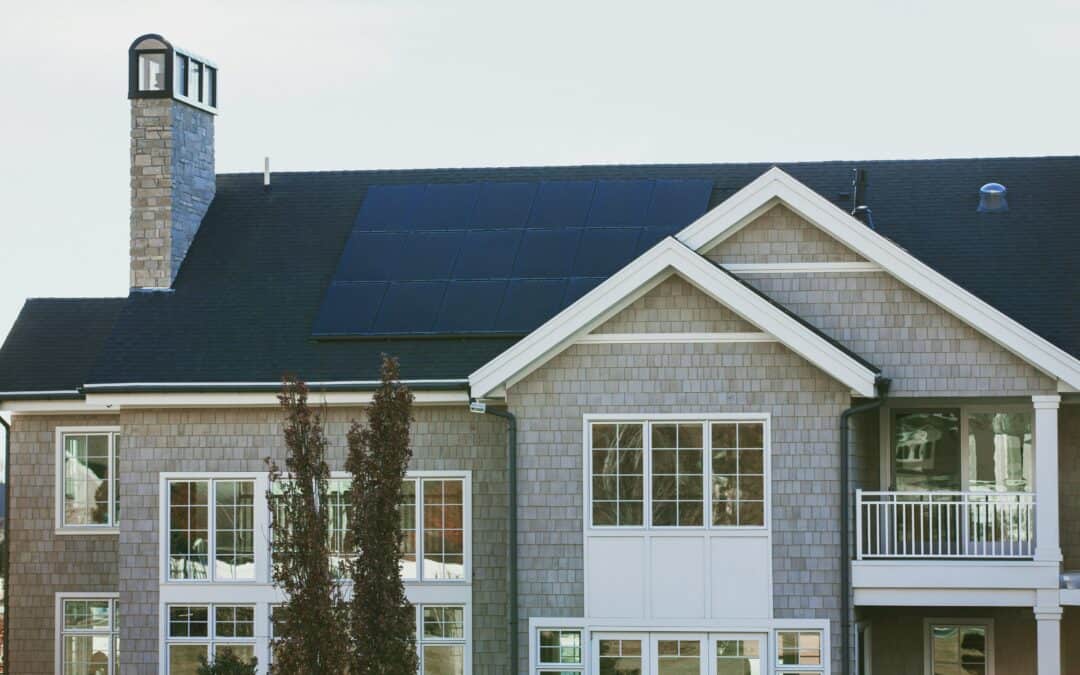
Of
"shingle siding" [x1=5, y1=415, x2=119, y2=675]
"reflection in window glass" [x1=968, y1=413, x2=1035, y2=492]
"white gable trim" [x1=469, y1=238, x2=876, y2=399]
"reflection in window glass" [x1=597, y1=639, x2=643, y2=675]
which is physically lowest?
"reflection in window glass" [x1=597, y1=639, x2=643, y2=675]

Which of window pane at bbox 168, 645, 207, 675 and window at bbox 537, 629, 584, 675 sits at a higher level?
window at bbox 537, 629, 584, 675

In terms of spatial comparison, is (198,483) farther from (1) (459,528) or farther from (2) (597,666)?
(2) (597,666)

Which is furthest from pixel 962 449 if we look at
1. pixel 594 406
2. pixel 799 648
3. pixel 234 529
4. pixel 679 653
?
pixel 234 529

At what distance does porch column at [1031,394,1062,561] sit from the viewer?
19781 millimetres

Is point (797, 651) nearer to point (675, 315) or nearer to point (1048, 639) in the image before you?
point (1048, 639)

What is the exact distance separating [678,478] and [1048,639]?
189 inches

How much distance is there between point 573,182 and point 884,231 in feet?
15.5

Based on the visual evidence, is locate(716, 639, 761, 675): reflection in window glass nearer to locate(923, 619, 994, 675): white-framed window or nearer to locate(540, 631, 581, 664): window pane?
locate(540, 631, 581, 664): window pane

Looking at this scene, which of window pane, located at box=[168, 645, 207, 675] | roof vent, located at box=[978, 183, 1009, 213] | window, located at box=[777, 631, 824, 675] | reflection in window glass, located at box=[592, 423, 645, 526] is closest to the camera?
window, located at box=[777, 631, 824, 675]

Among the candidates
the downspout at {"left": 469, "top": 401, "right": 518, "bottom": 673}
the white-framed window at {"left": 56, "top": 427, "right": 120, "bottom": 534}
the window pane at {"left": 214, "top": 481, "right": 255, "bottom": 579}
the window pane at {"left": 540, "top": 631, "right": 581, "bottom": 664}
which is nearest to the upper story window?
the window pane at {"left": 540, "top": 631, "right": 581, "bottom": 664}

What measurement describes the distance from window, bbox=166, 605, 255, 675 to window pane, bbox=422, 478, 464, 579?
252cm

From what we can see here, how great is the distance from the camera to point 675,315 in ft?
66.4

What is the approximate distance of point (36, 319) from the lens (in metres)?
26.6

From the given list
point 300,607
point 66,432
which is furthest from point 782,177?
point 66,432
